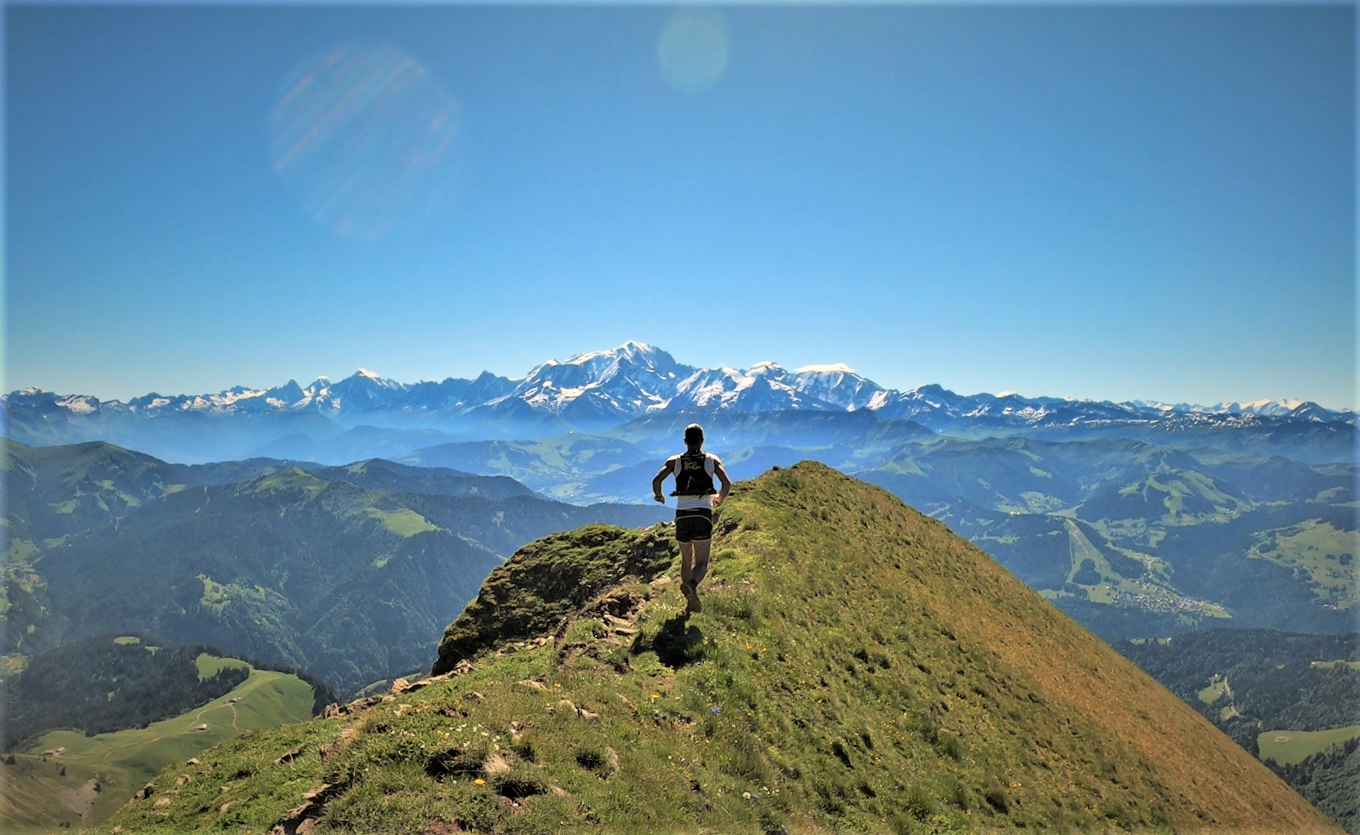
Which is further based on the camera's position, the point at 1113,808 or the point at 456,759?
the point at 1113,808

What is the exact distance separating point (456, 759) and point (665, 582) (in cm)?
1317

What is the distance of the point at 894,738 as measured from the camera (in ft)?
53.7

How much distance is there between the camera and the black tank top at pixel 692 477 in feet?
51.0

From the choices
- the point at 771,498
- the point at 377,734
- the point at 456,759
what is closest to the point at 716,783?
the point at 456,759

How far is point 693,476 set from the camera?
1561 cm

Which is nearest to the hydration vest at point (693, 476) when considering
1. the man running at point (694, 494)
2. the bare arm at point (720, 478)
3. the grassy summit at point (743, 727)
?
the man running at point (694, 494)

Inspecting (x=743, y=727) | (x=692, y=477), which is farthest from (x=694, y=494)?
(x=743, y=727)

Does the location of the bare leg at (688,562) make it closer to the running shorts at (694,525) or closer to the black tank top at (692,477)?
the running shorts at (694,525)

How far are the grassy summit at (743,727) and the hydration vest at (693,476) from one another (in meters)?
3.87

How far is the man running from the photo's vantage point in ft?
51.0

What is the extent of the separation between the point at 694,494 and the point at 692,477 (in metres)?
0.45

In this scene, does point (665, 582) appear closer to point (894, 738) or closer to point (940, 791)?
point (894, 738)

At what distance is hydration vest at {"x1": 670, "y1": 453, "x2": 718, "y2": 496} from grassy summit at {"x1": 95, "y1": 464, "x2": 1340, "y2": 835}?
3870mm

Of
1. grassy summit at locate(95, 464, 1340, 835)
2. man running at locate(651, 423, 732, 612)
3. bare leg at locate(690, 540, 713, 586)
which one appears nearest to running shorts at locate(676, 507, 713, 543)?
man running at locate(651, 423, 732, 612)
